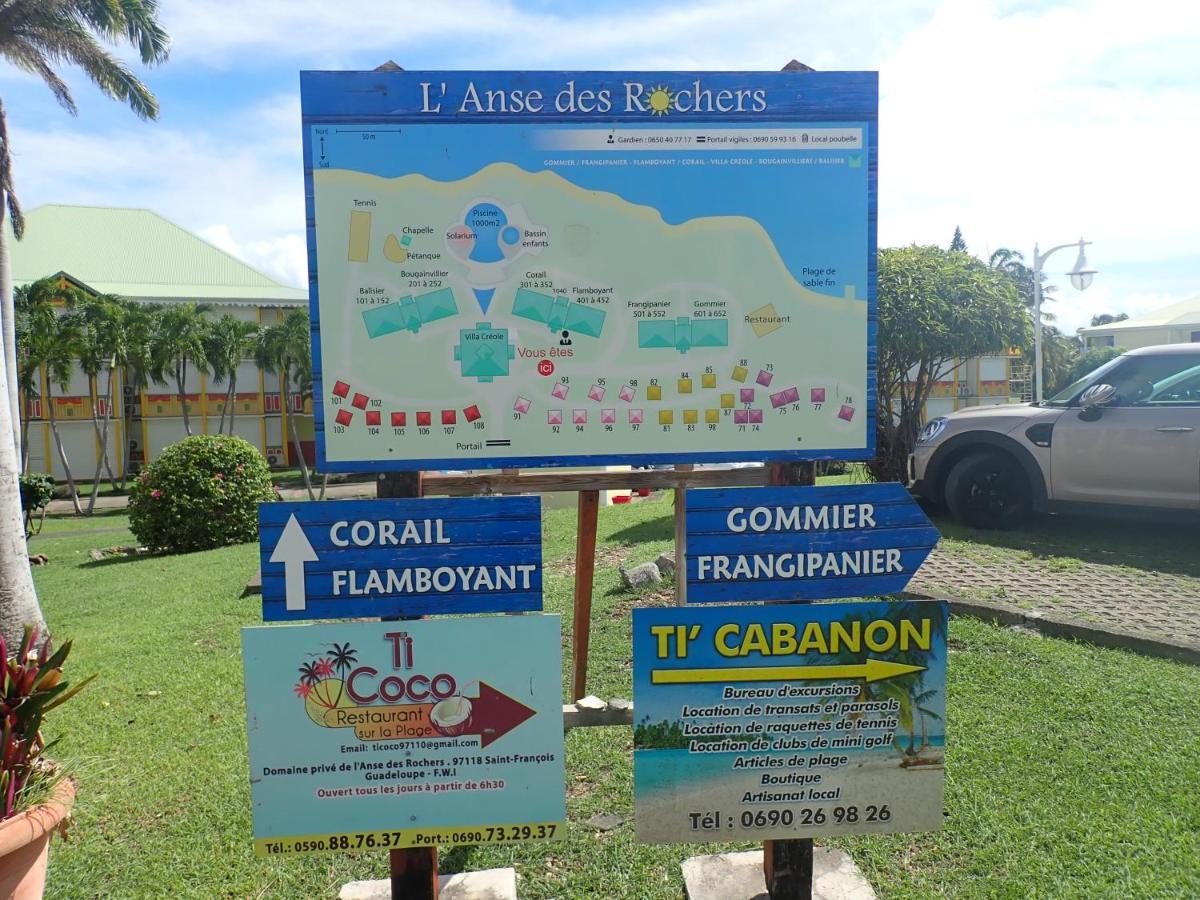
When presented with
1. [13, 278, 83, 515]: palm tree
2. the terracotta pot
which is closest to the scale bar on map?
the terracotta pot

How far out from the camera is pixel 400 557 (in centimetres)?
265

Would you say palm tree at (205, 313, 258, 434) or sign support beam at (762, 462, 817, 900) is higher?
palm tree at (205, 313, 258, 434)

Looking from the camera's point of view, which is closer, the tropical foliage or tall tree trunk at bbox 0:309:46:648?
tall tree trunk at bbox 0:309:46:648

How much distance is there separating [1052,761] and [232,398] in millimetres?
32123

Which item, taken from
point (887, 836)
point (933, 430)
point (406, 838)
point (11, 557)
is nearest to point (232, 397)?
point (11, 557)

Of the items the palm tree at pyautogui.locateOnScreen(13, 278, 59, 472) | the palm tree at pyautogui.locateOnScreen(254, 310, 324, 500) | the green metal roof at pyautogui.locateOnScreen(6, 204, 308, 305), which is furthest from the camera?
the green metal roof at pyautogui.locateOnScreen(6, 204, 308, 305)

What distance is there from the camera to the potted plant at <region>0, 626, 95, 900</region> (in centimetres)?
268

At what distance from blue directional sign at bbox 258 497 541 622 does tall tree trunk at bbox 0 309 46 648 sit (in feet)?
14.4

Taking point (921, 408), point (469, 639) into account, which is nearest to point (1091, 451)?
point (921, 408)

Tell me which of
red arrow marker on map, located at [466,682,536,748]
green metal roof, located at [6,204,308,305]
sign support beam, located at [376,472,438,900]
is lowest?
sign support beam, located at [376,472,438,900]

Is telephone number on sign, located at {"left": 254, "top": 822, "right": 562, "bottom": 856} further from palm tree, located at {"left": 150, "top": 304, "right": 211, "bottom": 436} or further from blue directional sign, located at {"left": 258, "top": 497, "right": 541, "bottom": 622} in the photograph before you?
palm tree, located at {"left": 150, "top": 304, "right": 211, "bottom": 436}

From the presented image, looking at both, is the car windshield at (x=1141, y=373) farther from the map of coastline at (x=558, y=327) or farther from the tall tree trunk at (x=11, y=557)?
the tall tree trunk at (x=11, y=557)

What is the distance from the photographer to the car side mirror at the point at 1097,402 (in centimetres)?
721

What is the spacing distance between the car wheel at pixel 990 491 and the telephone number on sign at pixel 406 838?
632cm
